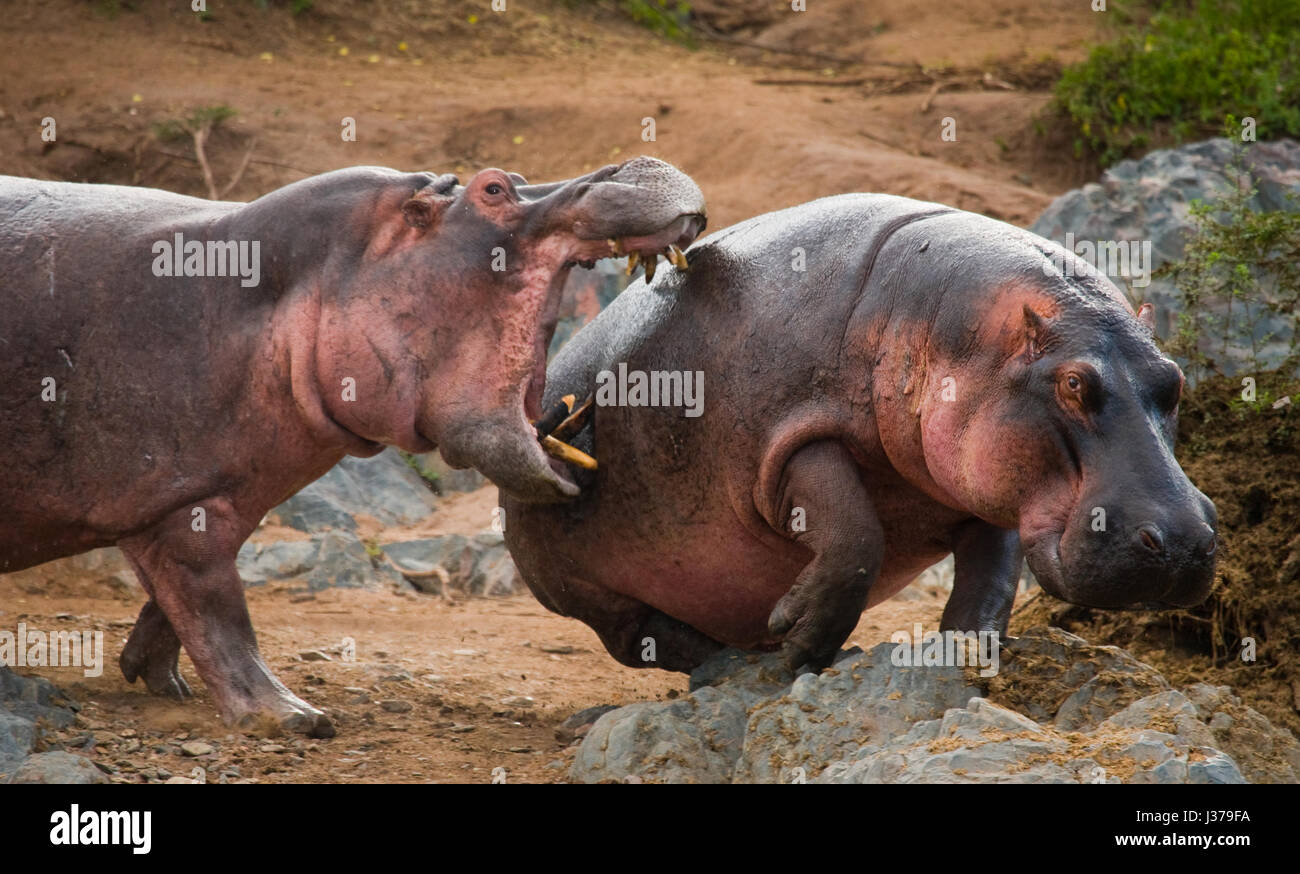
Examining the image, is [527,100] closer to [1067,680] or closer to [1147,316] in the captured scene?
[1147,316]

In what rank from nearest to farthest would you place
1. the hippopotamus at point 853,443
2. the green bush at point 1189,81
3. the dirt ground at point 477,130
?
1. the hippopotamus at point 853,443
2. the dirt ground at point 477,130
3. the green bush at point 1189,81

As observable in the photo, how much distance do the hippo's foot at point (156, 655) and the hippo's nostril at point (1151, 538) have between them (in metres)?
3.28

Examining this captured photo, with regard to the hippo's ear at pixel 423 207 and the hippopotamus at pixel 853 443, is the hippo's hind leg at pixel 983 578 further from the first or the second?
the hippo's ear at pixel 423 207

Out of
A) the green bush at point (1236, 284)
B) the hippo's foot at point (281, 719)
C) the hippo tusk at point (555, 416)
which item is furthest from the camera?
the green bush at point (1236, 284)

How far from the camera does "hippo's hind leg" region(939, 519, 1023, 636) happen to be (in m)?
5.10

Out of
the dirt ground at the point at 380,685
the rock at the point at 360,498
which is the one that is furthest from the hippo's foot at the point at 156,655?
the rock at the point at 360,498

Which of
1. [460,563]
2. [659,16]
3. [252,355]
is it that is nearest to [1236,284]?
[460,563]

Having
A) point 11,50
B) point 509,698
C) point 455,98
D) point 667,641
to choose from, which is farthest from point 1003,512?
point 11,50

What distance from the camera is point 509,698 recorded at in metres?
6.20

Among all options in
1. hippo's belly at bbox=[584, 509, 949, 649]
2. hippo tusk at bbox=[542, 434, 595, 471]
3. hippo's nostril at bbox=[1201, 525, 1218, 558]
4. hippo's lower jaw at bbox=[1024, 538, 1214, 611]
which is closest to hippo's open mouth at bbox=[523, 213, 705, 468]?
hippo tusk at bbox=[542, 434, 595, 471]

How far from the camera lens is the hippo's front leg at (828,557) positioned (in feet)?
16.1

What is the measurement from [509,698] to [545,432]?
1.15m

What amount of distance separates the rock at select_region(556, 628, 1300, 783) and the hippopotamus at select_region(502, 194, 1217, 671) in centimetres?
30

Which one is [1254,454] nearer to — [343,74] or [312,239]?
[312,239]
